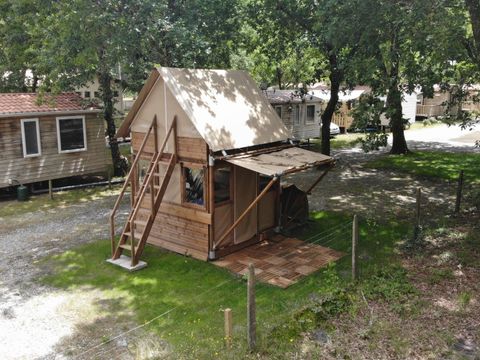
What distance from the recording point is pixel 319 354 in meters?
7.13

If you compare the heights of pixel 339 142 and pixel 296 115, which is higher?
pixel 296 115

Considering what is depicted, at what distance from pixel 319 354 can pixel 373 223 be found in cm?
726

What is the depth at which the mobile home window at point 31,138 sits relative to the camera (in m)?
17.9

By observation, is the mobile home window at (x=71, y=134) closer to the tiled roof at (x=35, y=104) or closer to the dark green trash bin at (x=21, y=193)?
the tiled roof at (x=35, y=104)

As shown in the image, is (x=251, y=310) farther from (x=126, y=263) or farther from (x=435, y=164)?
(x=435, y=164)

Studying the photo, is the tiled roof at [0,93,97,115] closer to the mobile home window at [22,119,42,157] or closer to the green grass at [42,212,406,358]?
the mobile home window at [22,119,42,157]

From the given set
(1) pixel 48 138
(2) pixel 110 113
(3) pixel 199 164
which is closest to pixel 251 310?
(3) pixel 199 164

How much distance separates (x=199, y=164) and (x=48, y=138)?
406 inches

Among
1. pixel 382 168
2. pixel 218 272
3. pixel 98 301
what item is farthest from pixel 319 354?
pixel 382 168

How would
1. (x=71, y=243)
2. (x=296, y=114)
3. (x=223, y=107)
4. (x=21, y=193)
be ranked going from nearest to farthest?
(x=223, y=107), (x=71, y=243), (x=21, y=193), (x=296, y=114)

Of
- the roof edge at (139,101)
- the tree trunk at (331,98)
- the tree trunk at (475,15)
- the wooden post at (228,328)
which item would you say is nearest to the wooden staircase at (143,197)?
the roof edge at (139,101)

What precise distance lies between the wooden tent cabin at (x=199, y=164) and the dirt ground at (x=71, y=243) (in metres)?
1.95

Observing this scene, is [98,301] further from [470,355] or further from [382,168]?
[382,168]

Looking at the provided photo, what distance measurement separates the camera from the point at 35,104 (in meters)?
18.1
